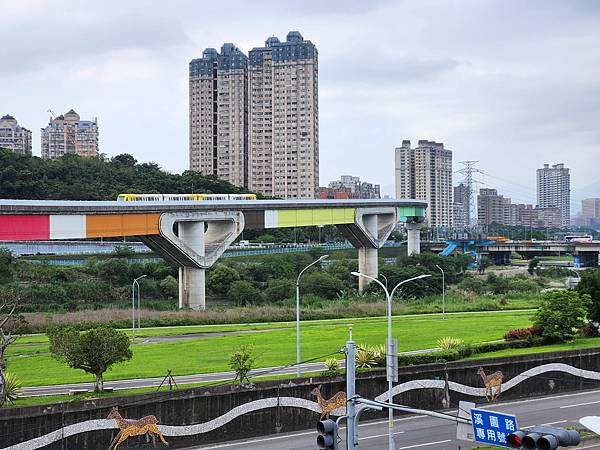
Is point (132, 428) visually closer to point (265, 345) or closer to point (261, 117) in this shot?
point (265, 345)

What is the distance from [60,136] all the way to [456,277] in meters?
131

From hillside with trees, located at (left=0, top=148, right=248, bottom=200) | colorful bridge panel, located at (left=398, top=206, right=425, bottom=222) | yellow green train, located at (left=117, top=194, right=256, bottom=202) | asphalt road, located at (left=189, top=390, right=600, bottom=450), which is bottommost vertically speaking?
asphalt road, located at (left=189, top=390, right=600, bottom=450)

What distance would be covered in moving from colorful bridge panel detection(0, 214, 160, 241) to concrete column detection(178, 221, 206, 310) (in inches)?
159

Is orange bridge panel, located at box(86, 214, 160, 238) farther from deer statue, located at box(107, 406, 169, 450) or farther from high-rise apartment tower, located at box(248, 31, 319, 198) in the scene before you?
high-rise apartment tower, located at box(248, 31, 319, 198)

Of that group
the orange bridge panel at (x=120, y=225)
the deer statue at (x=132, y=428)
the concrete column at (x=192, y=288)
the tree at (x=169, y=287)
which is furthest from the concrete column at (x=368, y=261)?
the deer statue at (x=132, y=428)

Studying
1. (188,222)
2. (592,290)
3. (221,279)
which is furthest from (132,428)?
(221,279)

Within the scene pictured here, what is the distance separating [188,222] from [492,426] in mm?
45656

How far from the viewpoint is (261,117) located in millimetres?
180875

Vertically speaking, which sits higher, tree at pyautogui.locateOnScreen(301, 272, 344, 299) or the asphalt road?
tree at pyautogui.locateOnScreen(301, 272, 344, 299)

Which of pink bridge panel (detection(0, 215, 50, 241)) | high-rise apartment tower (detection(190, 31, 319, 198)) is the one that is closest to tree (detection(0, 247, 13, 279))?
pink bridge panel (detection(0, 215, 50, 241))

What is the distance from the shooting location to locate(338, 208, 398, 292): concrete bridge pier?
84562mm

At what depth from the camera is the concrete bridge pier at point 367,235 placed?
3329 inches

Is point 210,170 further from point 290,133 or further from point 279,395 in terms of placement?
point 279,395

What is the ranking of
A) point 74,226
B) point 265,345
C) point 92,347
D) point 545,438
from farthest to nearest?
point 74,226, point 265,345, point 92,347, point 545,438
